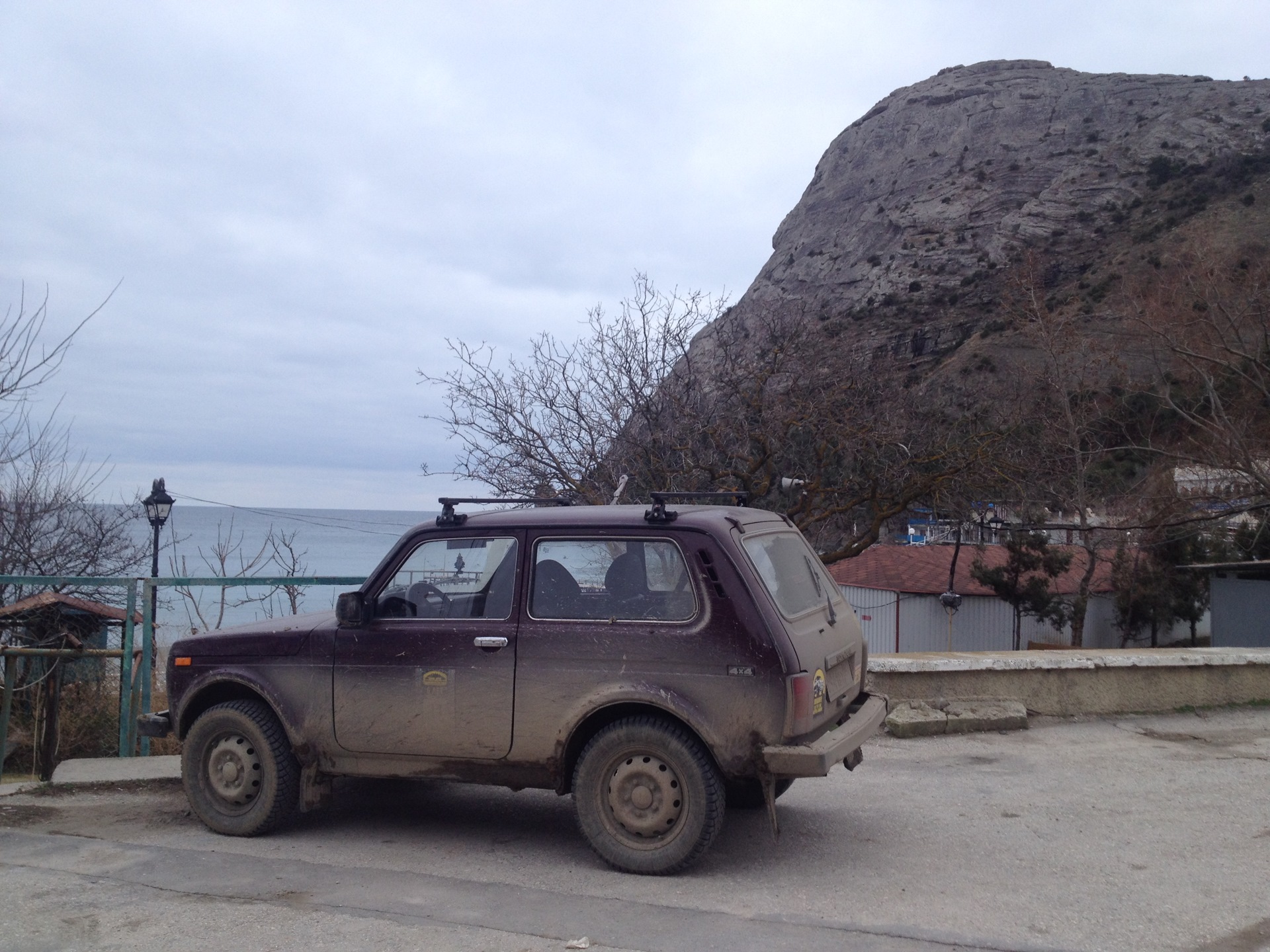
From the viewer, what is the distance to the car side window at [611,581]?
5.39m

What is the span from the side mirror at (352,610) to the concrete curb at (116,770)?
243 cm

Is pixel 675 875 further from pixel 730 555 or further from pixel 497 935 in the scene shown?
pixel 730 555

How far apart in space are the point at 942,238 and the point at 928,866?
102m

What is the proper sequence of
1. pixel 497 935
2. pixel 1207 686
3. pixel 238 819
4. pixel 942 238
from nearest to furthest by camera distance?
1. pixel 497 935
2. pixel 238 819
3. pixel 1207 686
4. pixel 942 238

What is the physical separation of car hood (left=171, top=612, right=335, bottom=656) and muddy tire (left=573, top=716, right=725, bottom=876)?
190cm

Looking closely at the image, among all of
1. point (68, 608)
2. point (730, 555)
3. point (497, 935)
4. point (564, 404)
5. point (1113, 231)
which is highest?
point (1113, 231)

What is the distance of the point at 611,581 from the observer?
5582 millimetres

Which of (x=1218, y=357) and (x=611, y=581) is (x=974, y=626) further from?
(x=611, y=581)

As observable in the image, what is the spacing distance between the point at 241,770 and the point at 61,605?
11.2ft

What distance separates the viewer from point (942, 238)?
10019cm


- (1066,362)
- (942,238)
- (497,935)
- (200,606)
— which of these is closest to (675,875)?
(497,935)

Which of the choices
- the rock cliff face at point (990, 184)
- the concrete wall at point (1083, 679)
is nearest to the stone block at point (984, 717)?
the concrete wall at point (1083, 679)

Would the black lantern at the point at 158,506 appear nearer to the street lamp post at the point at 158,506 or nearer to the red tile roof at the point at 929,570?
the street lamp post at the point at 158,506

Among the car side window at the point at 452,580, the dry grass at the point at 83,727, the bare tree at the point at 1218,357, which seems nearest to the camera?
the car side window at the point at 452,580
